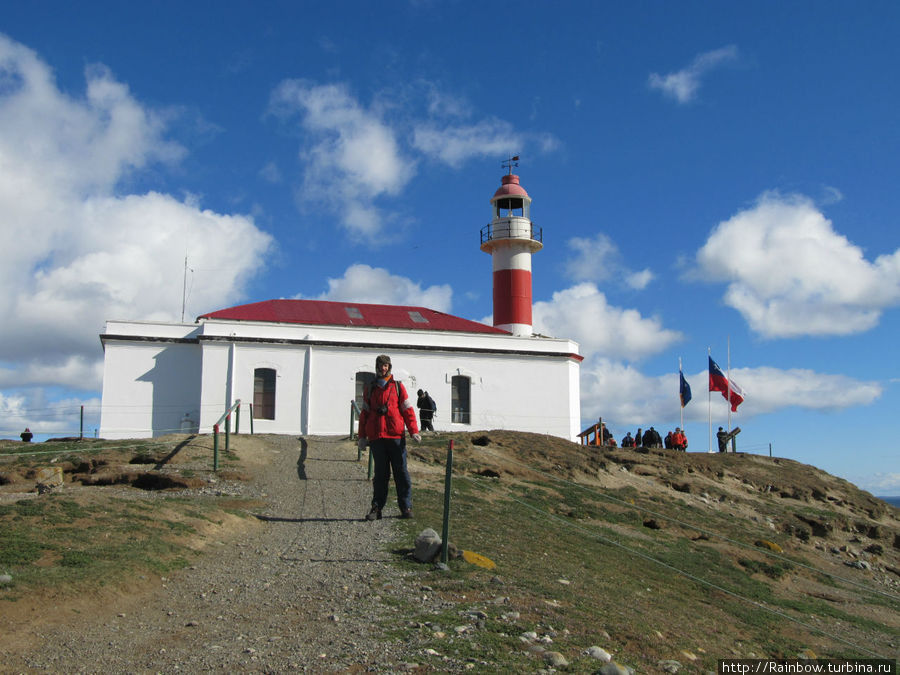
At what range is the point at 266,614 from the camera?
6.82 m

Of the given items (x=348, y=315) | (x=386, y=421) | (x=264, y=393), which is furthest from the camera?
(x=348, y=315)

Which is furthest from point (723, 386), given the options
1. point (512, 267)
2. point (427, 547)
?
point (427, 547)

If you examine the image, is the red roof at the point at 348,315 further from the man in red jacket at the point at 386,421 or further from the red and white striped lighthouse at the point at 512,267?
the man in red jacket at the point at 386,421

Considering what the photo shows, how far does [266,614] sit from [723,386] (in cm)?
2740

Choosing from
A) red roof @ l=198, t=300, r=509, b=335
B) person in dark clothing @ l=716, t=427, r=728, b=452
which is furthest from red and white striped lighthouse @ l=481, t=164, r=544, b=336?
person in dark clothing @ l=716, t=427, r=728, b=452

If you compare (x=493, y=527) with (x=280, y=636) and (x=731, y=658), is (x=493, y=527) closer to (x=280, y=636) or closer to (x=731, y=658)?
(x=731, y=658)

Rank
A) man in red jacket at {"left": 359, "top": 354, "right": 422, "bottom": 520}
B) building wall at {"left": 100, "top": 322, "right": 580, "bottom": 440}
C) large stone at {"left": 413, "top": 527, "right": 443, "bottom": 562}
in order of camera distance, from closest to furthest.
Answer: large stone at {"left": 413, "top": 527, "right": 443, "bottom": 562} < man in red jacket at {"left": 359, "top": 354, "right": 422, "bottom": 520} < building wall at {"left": 100, "top": 322, "right": 580, "bottom": 440}

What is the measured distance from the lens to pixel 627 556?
12.2 meters

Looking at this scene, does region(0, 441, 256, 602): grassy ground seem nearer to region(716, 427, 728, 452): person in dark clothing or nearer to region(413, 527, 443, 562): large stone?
region(413, 527, 443, 562): large stone

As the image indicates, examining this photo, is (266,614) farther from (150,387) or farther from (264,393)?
(150,387)

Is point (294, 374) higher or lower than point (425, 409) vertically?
higher

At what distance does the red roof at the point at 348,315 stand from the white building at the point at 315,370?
79mm

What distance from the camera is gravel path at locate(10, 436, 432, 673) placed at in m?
5.72

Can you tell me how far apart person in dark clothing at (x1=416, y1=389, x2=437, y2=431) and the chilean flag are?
39.5ft
